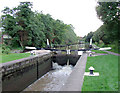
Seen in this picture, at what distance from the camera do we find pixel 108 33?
76cm

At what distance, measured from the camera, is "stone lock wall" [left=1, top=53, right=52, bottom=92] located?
5484 millimetres

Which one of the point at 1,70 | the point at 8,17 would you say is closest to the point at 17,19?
the point at 8,17

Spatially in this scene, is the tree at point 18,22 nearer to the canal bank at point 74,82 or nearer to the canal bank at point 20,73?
the canal bank at point 20,73

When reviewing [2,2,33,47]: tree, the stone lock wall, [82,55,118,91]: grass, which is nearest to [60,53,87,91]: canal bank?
[82,55,118,91]: grass

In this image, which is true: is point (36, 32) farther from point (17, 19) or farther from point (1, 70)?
point (1, 70)

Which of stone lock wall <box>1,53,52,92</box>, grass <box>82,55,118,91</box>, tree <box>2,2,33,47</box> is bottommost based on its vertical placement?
stone lock wall <box>1,53,52,92</box>

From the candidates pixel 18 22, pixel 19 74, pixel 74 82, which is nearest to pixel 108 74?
pixel 74 82

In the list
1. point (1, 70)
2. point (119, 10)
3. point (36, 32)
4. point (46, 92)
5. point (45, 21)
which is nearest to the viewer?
point (119, 10)

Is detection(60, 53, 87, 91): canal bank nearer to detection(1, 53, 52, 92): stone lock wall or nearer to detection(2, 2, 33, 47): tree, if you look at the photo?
detection(1, 53, 52, 92): stone lock wall

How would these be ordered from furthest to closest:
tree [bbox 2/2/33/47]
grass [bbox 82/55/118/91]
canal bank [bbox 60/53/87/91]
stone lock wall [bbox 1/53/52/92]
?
tree [bbox 2/2/33/47] → stone lock wall [bbox 1/53/52/92] → canal bank [bbox 60/53/87/91] → grass [bbox 82/55/118/91]

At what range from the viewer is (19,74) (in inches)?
262

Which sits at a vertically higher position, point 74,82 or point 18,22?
point 18,22

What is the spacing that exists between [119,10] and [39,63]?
924 centimetres

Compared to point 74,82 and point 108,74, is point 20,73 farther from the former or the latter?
point 108,74
